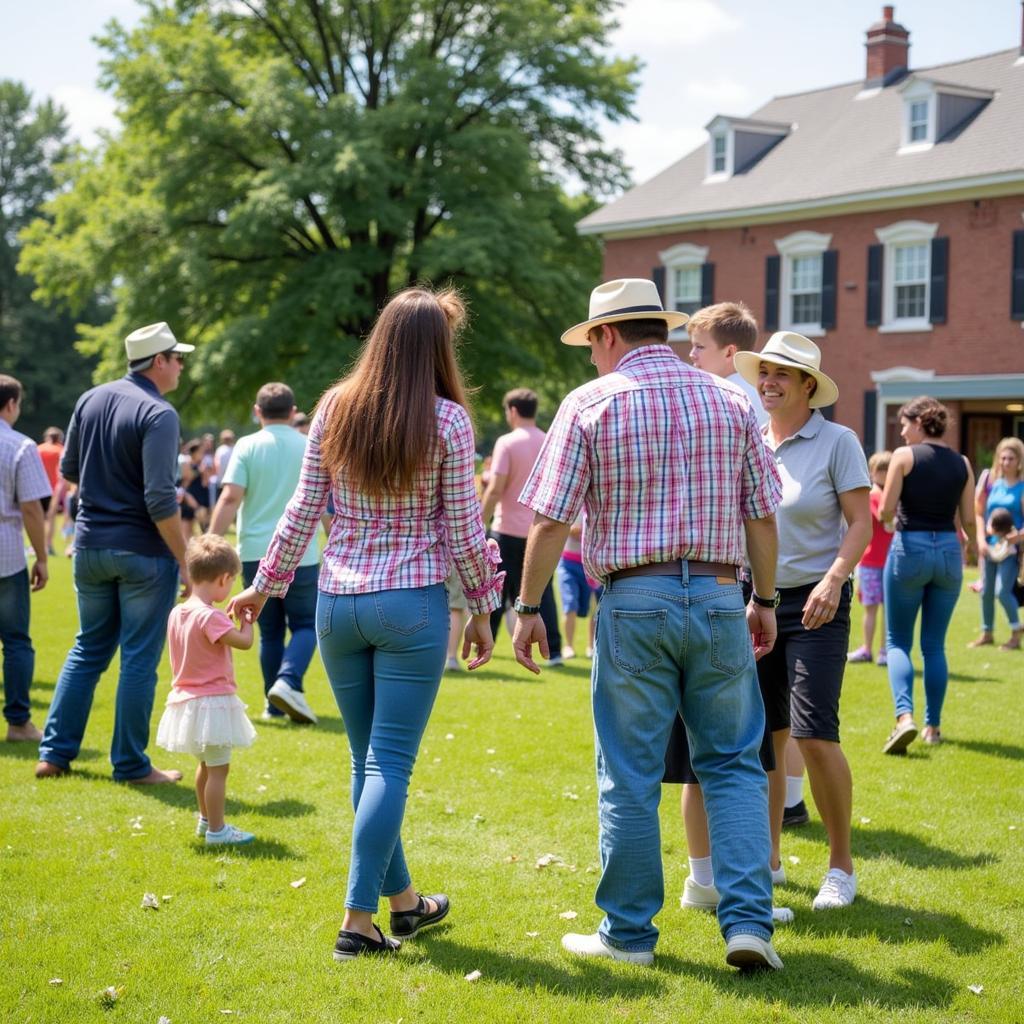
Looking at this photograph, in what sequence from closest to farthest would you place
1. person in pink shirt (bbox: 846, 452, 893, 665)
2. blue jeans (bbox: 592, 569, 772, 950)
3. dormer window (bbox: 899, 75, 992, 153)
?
blue jeans (bbox: 592, 569, 772, 950), person in pink shirt (bbox: 846, 452, 893, 665), dormer window (bbox: 899, 75, 992, 153)

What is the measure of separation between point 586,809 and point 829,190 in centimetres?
2660

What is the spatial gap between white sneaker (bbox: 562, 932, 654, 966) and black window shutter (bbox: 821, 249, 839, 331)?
27599 millimetres

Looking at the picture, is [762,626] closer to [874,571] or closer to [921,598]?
[921,598]

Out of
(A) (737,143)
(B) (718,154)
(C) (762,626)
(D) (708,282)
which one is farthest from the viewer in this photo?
(B) (718,154)

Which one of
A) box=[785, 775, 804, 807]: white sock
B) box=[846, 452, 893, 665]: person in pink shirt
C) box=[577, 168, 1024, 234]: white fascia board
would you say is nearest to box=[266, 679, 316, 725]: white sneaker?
box=[785, 775, 804, 807]: white sock

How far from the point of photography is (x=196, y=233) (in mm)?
33625

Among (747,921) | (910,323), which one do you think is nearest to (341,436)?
(747,921)

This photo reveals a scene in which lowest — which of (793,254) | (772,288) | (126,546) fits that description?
(126,546)

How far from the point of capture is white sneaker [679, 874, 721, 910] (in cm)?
512

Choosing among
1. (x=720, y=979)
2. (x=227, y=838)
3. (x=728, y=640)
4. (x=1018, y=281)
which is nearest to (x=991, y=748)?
(x=720, y=979)

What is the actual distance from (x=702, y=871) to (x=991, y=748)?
4.12 m

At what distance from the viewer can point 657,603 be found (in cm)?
427

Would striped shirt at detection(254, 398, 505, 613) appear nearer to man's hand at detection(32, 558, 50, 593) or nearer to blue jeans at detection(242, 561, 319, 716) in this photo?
man's hand at detection(32, 558, 50, 593)

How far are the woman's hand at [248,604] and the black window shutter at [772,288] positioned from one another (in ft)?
93.0
